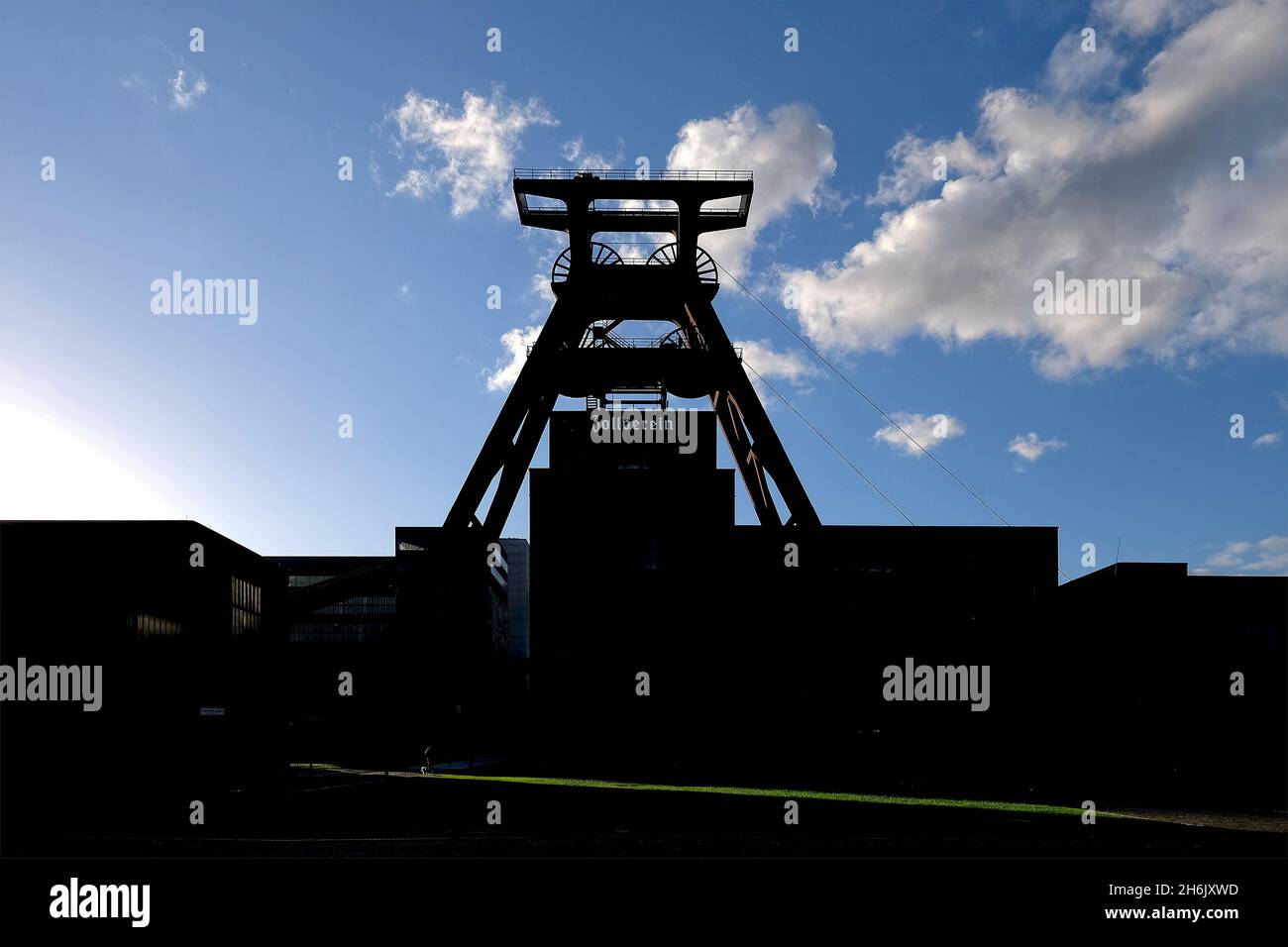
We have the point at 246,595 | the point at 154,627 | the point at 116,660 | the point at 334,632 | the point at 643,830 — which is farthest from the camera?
the point at 334,632

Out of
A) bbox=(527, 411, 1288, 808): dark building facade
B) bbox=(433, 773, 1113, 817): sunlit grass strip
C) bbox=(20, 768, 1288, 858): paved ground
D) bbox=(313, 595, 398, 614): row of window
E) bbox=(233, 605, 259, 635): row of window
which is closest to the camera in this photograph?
bbox=(20, 768, 1288, 858): paved ground

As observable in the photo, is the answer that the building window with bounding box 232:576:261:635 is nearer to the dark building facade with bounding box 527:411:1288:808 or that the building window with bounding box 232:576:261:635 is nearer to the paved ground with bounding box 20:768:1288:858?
the paved ground with bounding box 20:768:1288:858

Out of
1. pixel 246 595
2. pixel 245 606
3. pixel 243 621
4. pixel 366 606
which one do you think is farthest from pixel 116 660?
pixel 366 606

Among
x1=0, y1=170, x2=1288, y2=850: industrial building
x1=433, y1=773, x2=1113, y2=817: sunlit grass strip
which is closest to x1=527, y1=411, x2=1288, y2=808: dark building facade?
x1=0, y1=170, x2=1288, y2=850: industrial building

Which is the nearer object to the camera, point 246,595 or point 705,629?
point 246,595

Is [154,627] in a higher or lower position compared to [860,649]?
higher

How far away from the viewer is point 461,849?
12.3m

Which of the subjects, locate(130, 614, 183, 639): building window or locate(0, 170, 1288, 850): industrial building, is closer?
locate(130, 614, 183, 639): building window

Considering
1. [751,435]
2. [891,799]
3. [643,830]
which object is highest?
[751,435]

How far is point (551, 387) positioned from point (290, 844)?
2981cm

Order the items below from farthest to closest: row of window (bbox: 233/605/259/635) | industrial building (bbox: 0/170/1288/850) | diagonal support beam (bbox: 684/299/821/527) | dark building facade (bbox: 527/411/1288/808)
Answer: diagonal support beam (bbox: 684/299/821/527)
dark building facade (bbox: 527/411/1288/808)
row of window (bbox: 233/605/259/635)
industrial building (bbox: 0/170/1288/850)

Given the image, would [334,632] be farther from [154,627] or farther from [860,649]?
[860,649]

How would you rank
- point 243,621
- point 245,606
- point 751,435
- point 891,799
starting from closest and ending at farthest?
point 891,799, point 243,621, point 245,606, point 751,435
